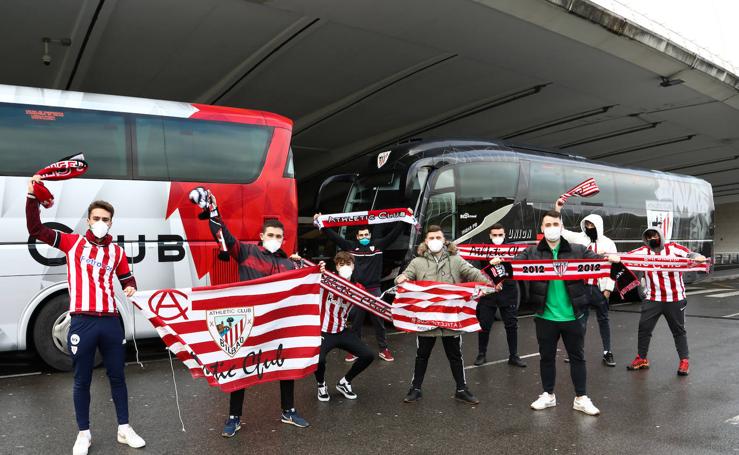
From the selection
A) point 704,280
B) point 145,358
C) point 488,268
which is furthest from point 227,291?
point 704,280

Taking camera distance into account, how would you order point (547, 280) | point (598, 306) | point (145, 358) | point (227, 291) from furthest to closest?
point (145, 358)
point (598, 306)
point (547, 280)
point (227, 291)

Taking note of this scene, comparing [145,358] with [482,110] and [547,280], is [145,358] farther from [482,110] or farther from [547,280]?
[482,110]

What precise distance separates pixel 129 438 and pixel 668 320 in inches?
233

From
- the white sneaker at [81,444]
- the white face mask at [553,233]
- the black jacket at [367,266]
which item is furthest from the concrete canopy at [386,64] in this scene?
the white sneaker at [81,444]

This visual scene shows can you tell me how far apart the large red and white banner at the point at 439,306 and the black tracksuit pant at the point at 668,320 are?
2624 mm

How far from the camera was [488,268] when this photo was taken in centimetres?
549

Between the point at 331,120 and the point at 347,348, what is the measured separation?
17.4m

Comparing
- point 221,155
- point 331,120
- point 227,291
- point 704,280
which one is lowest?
point 704,280

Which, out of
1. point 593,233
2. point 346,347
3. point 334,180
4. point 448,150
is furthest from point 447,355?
point 334,180

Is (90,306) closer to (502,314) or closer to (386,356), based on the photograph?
(386,356)

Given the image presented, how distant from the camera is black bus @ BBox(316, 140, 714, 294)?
10805mm

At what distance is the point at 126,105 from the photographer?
791cm

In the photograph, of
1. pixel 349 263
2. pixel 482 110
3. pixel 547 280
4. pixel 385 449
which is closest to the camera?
pixel 385 449

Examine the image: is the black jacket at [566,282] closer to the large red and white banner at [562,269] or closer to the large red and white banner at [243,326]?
the large red and white banner at [562,269]
